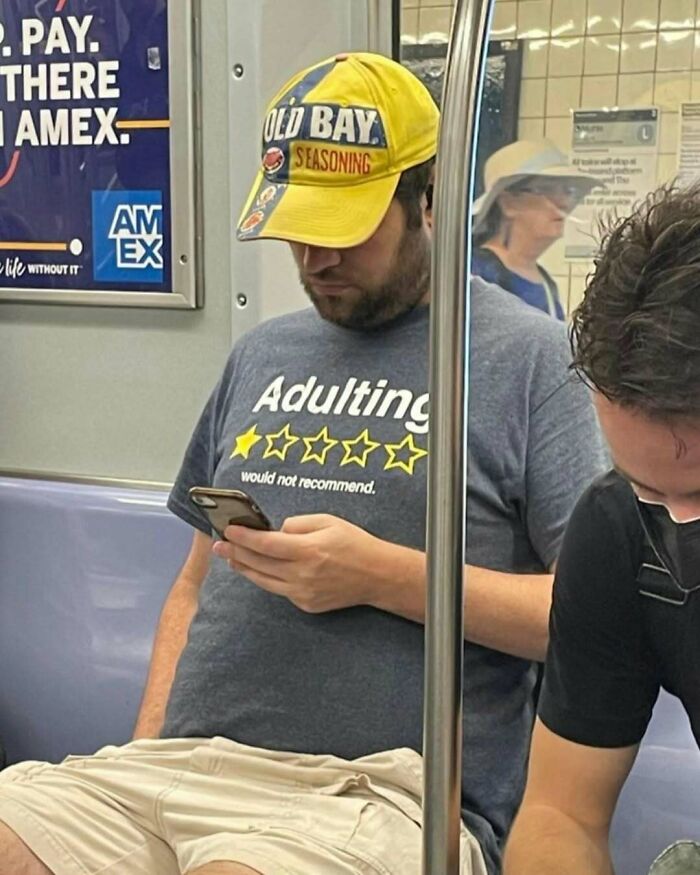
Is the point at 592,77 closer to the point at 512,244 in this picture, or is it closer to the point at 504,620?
the point at 512,244

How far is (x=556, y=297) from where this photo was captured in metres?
1.88

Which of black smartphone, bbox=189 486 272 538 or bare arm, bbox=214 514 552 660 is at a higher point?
black smartphone, bbox=189 486 272 538

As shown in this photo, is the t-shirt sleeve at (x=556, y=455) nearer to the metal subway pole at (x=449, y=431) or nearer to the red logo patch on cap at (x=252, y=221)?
the red logo patch on cap at (x=252, y=221)

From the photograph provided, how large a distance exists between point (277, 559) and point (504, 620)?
9.3 inches

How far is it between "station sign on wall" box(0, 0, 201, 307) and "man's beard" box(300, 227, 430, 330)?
1.84 ft

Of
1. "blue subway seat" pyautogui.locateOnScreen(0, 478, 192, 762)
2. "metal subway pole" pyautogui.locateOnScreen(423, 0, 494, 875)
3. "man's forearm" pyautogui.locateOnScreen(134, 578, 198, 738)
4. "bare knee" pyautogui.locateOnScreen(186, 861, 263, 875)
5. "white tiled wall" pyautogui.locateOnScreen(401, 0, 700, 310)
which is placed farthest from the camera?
"blue subway seat" pyautogui.locateOnScreen(0, 478, 192, 762)

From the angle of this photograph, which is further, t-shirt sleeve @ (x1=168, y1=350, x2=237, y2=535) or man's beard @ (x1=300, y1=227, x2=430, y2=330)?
t-shirt sleeve @ (x1=168, y1=350, x2=237, y2=535)

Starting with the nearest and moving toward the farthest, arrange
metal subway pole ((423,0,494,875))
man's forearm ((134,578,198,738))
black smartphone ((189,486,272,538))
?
metal subway pole ((423,0,494,875)) < black smartphone ((189,486,272,538)) < man's forearm ((134,578,198,738))

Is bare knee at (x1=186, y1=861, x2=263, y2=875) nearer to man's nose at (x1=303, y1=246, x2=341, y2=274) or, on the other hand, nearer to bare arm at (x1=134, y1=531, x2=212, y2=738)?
bare arm at (x1=134, y1=531, x2=212, y2=738)

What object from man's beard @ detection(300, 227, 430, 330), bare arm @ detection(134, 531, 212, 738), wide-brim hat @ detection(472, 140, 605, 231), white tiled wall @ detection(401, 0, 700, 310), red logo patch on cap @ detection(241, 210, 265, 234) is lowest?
bare arm @ detection(134, 531, 212, 738)

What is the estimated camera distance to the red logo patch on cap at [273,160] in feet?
5.25

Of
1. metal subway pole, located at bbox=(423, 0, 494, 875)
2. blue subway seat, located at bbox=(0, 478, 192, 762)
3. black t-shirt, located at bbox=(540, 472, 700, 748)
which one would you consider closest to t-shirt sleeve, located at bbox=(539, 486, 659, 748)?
black t-shirt, located at bbox=(540, 472, 700, 748)

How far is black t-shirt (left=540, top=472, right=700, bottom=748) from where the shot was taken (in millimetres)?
1162

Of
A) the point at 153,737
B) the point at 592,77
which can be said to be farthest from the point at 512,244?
the point at 153,737
